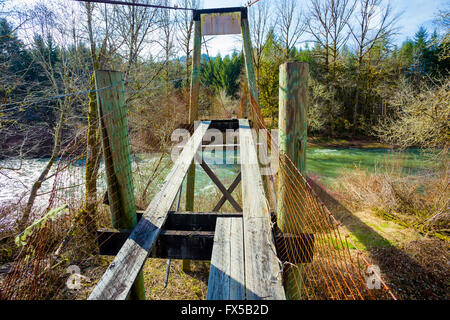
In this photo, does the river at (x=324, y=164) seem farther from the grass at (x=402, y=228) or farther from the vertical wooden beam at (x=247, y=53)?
the vertical wooden beam at (x=247, y=53)

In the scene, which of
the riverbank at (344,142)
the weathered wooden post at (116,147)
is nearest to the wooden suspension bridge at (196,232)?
the weathered wooden post at (116,147)

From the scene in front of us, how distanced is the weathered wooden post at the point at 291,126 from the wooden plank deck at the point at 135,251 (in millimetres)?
881

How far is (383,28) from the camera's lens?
18.0 metres

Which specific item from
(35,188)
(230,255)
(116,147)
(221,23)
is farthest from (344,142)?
(116,147)

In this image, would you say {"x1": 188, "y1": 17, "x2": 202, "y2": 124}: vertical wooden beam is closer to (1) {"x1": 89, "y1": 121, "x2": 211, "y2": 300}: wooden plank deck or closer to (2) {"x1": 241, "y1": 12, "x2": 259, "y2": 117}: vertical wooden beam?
(2) {"x1": 241, "y1": 12, "x2": 259, "y2": 117}: vertical wooden beam

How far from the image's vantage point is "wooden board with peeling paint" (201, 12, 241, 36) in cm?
448

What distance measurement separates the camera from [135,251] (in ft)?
4.59

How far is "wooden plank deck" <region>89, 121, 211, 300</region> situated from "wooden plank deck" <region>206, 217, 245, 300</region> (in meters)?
0.40

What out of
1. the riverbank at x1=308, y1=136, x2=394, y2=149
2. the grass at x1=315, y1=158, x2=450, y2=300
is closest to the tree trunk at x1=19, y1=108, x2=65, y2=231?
the grass at x1=315, y1=158, x2=450, y2=300

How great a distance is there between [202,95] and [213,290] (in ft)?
52.6

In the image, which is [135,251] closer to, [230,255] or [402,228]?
[230,255]

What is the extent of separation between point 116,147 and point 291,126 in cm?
120
